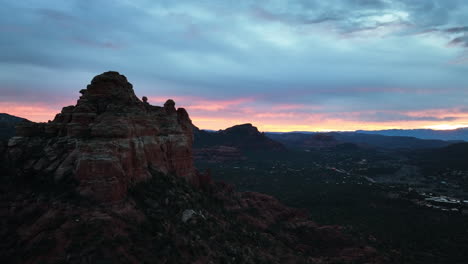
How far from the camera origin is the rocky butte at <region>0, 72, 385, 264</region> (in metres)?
20.2

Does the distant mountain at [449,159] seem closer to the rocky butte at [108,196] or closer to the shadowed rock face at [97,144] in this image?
the rocky butte at [108,196]

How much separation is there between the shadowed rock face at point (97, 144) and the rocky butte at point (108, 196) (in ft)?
0.29

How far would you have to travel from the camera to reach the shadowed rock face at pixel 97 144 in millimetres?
23922

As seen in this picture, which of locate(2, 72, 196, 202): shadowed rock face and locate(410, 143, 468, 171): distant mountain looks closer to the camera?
locate(2, 72, 196, 202): shadowed rock face

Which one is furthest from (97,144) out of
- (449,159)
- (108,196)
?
(449,159)

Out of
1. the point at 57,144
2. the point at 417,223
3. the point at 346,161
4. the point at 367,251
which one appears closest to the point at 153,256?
the point at 57,144

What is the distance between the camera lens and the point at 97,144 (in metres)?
24.6

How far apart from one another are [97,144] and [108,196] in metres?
4.78

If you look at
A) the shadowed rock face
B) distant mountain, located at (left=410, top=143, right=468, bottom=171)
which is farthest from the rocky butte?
distant mountain, located at (left=410, top=143, right=468, bottom=171)

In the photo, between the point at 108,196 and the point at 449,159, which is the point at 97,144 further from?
the point at 449,159

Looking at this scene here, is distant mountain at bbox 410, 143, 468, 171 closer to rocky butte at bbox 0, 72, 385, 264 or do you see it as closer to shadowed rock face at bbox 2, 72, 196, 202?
rocky butte at bbox 0, 72, 385, 264

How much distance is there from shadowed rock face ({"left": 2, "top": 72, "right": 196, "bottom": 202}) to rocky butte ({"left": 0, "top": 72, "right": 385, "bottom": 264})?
90mm

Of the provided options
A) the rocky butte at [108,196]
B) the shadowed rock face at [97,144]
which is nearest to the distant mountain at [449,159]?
the rocky butte at [108,196]

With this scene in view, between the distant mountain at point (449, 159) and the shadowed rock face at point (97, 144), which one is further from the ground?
the shadowed rock face at point (97, 144)
